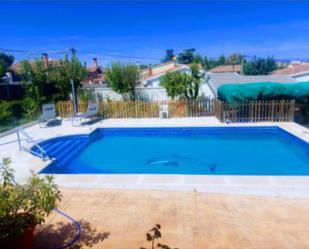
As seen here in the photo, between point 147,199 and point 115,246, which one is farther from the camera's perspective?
point 147,199

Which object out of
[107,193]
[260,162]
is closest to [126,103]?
[260,162]

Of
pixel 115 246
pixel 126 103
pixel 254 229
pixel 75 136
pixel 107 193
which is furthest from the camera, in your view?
pixel 126 103

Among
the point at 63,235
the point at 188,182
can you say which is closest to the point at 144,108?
the point at 188,182

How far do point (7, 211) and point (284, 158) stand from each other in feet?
28.6

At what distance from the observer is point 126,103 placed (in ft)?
45.9

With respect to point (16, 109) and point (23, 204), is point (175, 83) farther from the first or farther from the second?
point (23, 204)

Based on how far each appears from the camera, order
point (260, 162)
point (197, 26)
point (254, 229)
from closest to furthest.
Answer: point (254, 229), point (260, 162), point (197, 26)

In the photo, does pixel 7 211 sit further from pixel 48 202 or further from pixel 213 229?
pixel 213 229

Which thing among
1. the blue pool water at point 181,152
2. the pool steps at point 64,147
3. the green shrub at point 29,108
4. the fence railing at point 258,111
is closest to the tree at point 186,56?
the fence railing at point 258,111

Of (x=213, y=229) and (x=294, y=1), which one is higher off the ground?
(x=294, y=1)

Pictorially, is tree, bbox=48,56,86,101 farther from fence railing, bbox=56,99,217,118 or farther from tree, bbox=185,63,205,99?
tree, bbox=185,63,205,99

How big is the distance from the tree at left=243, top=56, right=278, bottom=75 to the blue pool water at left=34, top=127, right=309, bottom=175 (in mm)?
37496

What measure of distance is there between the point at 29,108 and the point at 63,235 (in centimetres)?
1207

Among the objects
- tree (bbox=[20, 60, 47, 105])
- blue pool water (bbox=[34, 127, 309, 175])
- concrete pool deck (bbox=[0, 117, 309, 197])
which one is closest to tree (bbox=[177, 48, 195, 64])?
tree (bbox=[20, 60, 47, 105])
